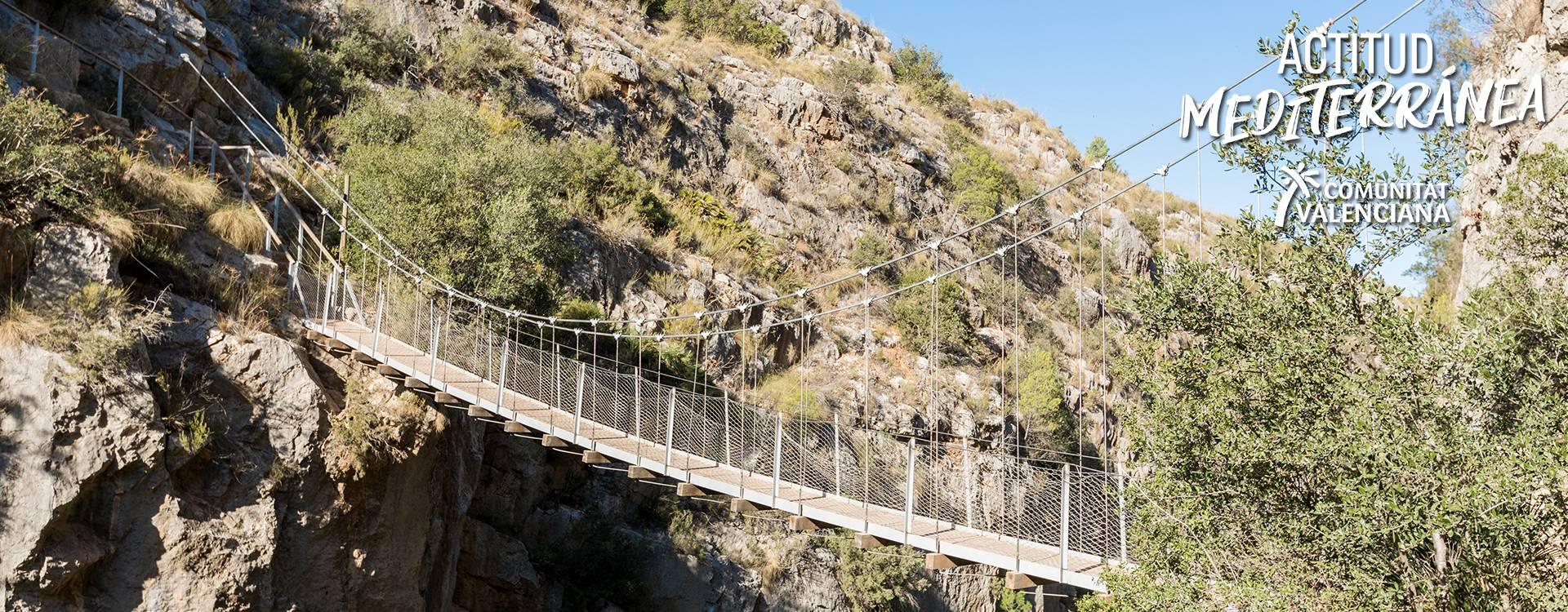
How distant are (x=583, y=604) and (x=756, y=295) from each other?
6572mm

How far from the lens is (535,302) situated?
13.3 metres

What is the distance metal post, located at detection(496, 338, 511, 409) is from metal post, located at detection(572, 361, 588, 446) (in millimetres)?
611

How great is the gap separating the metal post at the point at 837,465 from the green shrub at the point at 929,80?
2074cm

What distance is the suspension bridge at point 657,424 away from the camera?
686cm

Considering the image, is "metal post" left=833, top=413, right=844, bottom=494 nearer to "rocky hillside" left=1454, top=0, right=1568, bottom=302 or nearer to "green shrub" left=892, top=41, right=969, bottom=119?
"rocky hillside" left=1454, top=0, right=1568, bottom=302

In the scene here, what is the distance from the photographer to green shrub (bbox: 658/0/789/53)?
2559cm

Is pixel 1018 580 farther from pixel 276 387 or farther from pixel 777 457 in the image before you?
pixel 276 387

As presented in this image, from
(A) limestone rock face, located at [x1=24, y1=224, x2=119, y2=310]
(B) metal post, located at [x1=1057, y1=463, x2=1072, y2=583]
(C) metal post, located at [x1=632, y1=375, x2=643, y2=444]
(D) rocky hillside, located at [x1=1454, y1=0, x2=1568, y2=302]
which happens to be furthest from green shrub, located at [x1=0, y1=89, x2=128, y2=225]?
(D) rocky hillside, located at [x1=1454, y1=0, x2=1568, y2=302]

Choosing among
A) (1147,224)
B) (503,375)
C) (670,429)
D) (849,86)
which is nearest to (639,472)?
(670,429)

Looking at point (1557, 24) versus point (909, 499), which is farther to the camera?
point (1557, 24)

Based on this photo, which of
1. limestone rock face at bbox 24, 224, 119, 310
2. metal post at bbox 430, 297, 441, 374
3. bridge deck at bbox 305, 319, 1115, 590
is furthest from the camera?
metal post at bbox 430, 297, 441, 374

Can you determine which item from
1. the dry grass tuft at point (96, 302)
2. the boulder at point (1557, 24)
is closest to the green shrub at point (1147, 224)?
the boulder at point (1557, 24)

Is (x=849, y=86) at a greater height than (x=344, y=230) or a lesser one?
greater

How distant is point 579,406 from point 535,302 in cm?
476
